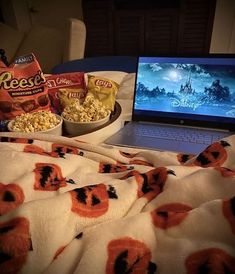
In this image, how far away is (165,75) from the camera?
0.76 metres

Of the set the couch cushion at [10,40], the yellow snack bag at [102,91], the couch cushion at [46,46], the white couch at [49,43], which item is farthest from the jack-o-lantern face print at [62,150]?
the couch cushion at [10,40]

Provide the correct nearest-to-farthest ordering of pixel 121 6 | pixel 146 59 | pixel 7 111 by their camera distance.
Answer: pixel 7 111 → pixel 146 59 → pixel 121 6

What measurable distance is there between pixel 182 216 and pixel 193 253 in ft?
0.15

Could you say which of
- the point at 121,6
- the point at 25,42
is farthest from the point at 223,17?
the point at 25,42

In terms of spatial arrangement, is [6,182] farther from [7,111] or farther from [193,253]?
[7,111]

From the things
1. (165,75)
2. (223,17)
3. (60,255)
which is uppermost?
(223,17)

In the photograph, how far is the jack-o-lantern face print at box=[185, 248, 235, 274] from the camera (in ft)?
0.79

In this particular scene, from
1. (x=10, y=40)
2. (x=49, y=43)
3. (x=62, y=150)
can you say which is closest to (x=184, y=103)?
(x=62, y=150)

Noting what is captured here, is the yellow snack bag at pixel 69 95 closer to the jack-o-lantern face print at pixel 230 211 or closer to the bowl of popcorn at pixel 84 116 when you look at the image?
the bowl of popcorn at pixel 84 116

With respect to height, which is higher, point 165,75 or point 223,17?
point 223,17

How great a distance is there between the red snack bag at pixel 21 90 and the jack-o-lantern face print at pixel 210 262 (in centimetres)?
57

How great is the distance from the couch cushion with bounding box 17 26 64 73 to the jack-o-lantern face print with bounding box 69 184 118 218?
2034 mm

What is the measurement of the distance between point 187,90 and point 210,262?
0.57m

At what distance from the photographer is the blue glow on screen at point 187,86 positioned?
71 cm
